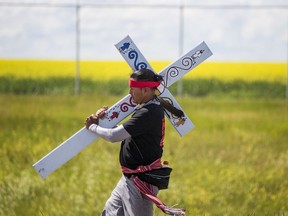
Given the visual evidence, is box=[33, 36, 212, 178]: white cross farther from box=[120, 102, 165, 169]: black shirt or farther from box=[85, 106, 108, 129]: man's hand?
box=[120, 102, 165, 169]: black shirt

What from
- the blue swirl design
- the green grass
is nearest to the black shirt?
the blue swirl design

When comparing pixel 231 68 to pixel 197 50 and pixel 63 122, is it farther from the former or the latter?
pixel 197 50

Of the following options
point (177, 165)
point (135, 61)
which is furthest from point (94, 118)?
point (177, 165)

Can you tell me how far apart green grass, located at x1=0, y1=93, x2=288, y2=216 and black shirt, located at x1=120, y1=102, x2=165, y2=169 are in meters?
1.35

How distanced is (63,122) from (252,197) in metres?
5.73

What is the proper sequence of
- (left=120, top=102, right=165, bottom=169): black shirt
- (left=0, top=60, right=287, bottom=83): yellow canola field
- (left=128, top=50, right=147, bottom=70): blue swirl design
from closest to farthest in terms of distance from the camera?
1. (left=120, top=102, right=165, bottom=169): black shirt
2. (left=128, top=50, right=147, bottom=70): blue swirl design
3. (left=0, top=60, right=287, bottom=83): yellow canola field

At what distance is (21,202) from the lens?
7.23 meters

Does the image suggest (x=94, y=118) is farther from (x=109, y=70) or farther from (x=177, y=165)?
(x=109, y=70)

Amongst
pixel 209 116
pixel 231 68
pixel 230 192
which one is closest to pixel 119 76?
pixel 231 68

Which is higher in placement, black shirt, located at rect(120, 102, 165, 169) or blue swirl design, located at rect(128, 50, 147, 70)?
blue swirl design, located at rect(128, 50, 147, 70)

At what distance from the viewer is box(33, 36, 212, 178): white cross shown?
16.0 ft

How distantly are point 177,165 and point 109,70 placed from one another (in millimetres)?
10688

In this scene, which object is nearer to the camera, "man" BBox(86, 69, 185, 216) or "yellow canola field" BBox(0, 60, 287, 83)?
"man" BBox(86, 69, 185, 216)

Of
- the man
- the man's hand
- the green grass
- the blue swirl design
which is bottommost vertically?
the green grass
